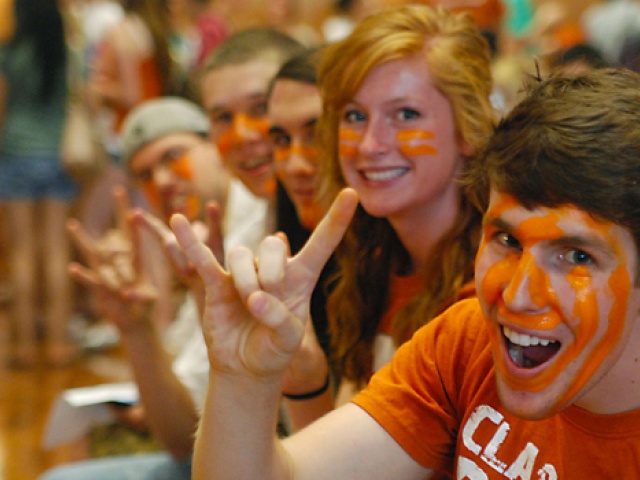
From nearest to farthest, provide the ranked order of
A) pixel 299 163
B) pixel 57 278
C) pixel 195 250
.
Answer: pixel 195 250, pixel 299 163, pixel 57 278

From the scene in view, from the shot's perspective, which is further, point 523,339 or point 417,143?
point 417,143

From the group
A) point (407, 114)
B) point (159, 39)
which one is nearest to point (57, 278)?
point (159, 39)

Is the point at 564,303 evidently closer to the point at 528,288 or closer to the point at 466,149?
the point at 528,288

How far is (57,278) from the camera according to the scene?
4359mm

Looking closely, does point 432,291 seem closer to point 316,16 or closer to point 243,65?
point 243,65

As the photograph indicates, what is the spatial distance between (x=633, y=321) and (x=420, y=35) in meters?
0.81

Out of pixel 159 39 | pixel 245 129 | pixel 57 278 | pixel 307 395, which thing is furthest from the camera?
pixel 57 278

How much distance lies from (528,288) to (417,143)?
2.16 feet

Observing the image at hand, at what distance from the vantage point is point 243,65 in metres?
2.38

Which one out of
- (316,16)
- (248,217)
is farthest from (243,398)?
(316,16)

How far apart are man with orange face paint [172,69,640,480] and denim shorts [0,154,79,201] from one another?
3237mm

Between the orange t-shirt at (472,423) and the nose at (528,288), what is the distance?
169 millimetres

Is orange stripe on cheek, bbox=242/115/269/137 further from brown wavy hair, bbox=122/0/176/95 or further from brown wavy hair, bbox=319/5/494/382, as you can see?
brown wavy hair, bbox=122/0/176/95

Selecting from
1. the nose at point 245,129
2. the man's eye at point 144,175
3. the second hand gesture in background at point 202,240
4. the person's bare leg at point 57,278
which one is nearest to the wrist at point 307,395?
the second hand gesture in background at point 202,240
